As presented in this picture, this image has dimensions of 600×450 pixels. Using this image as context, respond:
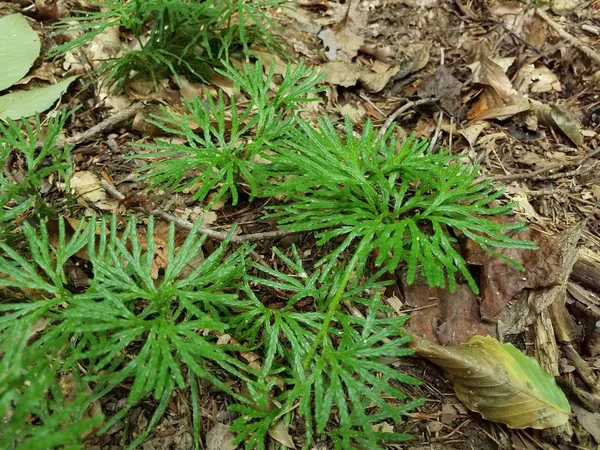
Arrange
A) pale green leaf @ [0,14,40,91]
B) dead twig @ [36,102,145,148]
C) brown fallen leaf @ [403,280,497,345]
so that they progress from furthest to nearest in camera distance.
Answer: pale green leaf @ [0,14,40,91] < dead twig @ [36,102,145,148] < brown fallen leaf @ [403,280,497,345]

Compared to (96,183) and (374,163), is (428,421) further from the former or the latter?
(96,183)

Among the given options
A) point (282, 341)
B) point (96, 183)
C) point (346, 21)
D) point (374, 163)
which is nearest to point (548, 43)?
point (346, 21)

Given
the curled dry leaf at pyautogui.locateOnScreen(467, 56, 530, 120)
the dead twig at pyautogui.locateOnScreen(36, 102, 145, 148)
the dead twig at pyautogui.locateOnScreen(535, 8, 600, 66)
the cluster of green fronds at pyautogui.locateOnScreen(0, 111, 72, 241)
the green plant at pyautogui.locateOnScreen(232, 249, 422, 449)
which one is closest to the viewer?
the green plant at pyautogui.locateOnScreen(232, 249, 422, 449)

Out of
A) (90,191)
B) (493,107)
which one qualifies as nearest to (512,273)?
(493,107)

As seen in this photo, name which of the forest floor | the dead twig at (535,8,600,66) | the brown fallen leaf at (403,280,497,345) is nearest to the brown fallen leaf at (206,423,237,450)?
the forest floor

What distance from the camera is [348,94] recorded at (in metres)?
3.27

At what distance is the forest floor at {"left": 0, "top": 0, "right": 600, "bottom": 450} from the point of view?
6.69ft

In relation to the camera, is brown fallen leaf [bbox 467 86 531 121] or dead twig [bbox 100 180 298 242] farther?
brown fallen leaf [bbox 467 86 531 121]

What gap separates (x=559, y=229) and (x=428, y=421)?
4.24 ft

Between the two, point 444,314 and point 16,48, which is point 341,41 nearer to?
point 16,48

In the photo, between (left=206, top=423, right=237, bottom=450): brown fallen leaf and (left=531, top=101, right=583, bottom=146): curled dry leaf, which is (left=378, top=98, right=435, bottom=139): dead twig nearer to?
(left=531, top=101, right=583, bottom=146): curled dry leaf

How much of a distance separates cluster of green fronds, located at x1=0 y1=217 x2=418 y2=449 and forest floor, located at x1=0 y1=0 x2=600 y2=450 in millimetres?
211

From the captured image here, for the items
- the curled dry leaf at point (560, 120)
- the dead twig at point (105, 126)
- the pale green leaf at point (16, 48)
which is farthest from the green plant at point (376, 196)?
the pale green leaf at point (16, 48)

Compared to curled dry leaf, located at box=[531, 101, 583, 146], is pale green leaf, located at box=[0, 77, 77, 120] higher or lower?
lower
